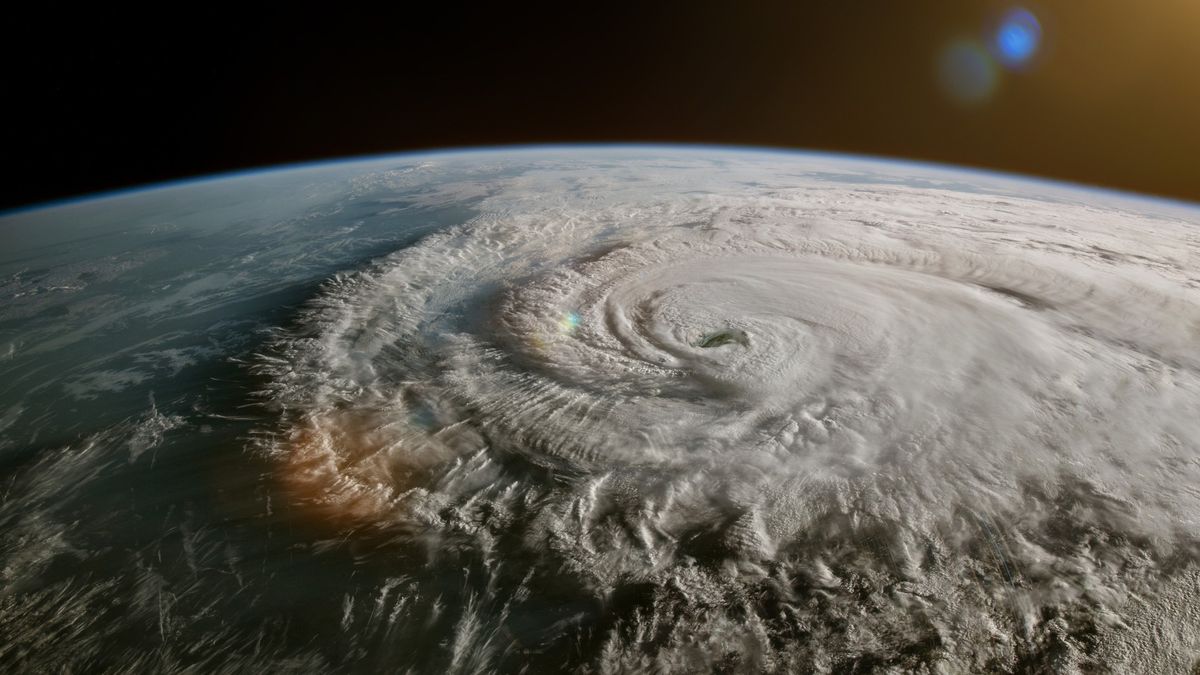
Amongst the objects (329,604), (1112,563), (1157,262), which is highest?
(1157,262)

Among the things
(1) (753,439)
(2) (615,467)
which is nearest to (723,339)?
(1) (753,439)

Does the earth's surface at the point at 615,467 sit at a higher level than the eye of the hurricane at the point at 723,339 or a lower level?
lower

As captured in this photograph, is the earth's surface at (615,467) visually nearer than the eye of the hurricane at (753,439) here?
Yes

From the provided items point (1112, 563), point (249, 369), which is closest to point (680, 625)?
point (1112, 563)

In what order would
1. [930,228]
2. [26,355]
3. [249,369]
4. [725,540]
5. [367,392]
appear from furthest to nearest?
1. [930,228]
2. [26,355]
3. [249,369]
4. [367,392]
5. [725,540]

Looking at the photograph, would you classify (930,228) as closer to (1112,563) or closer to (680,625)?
(1112,563)

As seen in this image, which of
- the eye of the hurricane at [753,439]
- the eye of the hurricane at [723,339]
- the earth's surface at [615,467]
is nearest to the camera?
the earth's surface at [615,467]

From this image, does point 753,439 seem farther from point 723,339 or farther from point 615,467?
point 723,339

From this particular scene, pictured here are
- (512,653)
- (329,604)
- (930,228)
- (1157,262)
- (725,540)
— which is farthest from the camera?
(930,228)
